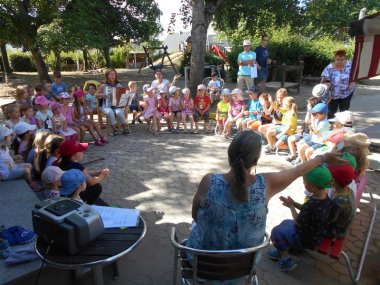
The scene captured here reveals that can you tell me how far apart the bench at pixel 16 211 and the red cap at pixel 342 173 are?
249 cm

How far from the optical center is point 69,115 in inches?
259

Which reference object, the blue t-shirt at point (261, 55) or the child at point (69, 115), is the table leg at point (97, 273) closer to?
the child at point (69, 115)

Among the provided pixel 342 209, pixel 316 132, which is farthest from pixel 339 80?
pixel 342 209

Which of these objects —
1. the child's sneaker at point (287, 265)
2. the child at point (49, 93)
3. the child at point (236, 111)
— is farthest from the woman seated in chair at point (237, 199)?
the child at point (49, 93)

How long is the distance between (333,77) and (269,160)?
82.6 inches

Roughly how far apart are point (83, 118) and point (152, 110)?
1.53 metres

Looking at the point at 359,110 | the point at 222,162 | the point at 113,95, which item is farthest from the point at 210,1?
the point at 222,162

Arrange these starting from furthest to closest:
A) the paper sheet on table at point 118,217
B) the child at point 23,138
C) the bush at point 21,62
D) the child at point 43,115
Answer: the bush at point 21,62 < the child at point 43,115 < the child at point 23,138 < the paper sheet on table at point 118,217

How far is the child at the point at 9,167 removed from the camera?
3.95 meters

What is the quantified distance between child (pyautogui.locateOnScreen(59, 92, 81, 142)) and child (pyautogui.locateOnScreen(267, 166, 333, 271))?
4944 millimetres

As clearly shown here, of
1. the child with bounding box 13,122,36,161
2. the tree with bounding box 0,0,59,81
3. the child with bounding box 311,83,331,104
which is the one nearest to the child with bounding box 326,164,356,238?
the child with bounding box 311,83,331,104

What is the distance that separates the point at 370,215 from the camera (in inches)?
156

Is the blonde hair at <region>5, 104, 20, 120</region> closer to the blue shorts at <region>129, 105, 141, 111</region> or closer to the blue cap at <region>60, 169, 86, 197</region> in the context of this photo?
the blue cap at <region>60, 169, 86, 197</region>

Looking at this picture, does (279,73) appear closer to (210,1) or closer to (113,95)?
(210,1)
